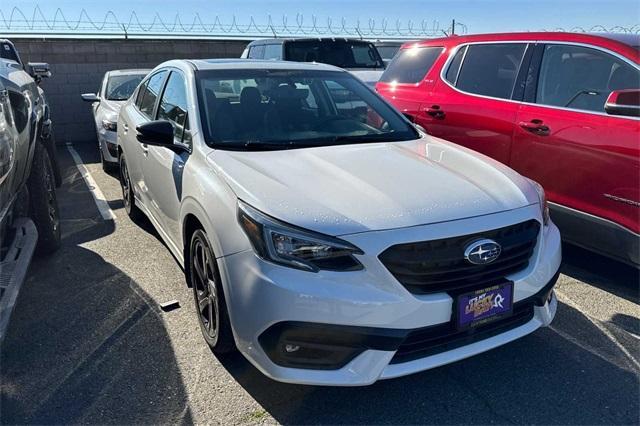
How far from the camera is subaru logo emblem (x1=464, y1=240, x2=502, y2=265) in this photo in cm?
249

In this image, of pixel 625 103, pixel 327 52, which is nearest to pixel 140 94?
pixel 625 103

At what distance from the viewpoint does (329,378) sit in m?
2.39

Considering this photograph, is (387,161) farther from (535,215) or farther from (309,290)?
(309,290)

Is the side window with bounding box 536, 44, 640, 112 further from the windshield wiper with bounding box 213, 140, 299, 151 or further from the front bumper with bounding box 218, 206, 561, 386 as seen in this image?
the windshield wiper with bounding box 213, 140, 299, 151

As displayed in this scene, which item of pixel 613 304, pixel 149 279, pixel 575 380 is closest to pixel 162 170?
pixel 149 279

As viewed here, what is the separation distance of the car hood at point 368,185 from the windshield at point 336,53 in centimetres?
678

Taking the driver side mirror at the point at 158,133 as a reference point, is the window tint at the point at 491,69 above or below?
above

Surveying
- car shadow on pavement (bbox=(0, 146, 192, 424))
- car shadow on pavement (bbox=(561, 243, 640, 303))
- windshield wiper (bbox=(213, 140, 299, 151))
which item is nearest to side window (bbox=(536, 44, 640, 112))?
car shadow on pavement (bbox=(561, 243, 640, 303))

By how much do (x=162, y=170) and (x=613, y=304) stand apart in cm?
323

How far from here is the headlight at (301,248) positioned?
7.79ft

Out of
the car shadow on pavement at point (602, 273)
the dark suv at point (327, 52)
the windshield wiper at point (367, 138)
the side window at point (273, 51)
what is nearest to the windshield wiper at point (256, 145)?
the windshield wiper at point (367, 138)

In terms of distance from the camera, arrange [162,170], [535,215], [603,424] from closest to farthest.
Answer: [603,424] → [535,215] → [162,170]

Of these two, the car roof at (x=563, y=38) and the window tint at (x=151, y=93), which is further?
the window tint at (x=151, y=93)

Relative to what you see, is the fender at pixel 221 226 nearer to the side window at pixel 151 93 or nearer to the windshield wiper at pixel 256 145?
the windshield wiper at pixel 256 145
